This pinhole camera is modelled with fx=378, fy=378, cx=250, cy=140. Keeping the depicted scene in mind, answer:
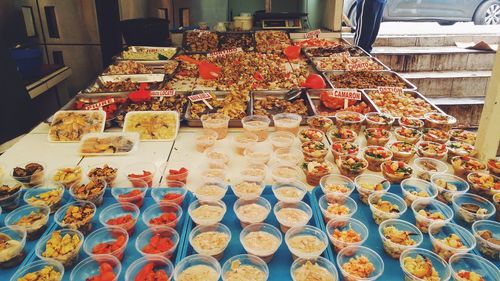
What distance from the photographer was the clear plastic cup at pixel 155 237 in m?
1.60

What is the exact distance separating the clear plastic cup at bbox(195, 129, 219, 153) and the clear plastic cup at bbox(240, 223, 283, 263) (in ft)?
3.11

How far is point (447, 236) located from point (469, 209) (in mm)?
248

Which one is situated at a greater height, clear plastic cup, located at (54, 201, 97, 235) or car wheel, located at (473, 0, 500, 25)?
car wheel, located at (473, 0, 500, 25)

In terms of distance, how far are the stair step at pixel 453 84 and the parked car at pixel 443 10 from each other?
2721 mm

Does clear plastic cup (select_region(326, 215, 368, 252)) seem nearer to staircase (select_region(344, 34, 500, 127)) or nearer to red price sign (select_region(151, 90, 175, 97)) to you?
red price sign (select_region(151, 90, 175, 97))

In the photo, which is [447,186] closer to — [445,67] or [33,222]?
[33,222]

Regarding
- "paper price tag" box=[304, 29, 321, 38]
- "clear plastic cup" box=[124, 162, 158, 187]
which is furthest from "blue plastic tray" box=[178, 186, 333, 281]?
"paper price tag" box=[304, 29, 321, 38]

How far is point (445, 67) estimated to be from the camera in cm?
652

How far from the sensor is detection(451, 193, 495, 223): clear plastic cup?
185 centimetres

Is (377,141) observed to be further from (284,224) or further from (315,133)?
(284,224)

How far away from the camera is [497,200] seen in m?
1.90

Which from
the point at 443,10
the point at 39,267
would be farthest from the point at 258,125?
the point at 443,10

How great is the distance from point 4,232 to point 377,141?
85.8 inches

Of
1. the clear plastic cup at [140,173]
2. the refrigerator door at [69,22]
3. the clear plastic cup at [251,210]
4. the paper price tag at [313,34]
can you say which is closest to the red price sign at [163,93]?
the clear plastic cup at [140,173]
